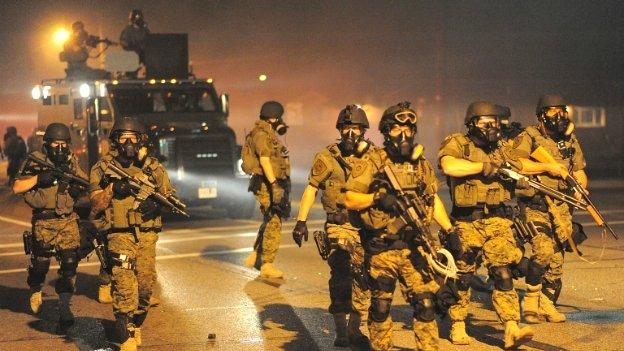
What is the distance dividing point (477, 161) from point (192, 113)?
43.5 ft

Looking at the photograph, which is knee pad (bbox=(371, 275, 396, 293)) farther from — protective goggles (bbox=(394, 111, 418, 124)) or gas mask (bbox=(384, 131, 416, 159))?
protective goggles (bbox=(394, 111, 418, 124))

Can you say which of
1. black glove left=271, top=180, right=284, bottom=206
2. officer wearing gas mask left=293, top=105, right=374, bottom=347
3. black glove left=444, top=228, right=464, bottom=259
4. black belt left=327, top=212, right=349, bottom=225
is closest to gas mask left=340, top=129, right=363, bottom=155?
officer wearing gas mask left=293, top=105, right=374, bottom=347

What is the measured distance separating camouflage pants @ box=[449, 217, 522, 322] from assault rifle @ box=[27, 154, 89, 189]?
3.38 m

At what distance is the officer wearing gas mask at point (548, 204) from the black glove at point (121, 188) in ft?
10.6

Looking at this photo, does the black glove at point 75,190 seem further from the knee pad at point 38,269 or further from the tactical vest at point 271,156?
the tactical vest at point 271,156

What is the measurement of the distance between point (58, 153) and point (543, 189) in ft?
13.8

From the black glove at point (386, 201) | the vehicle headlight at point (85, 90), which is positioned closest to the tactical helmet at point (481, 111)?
the black glove at point (386, 201)

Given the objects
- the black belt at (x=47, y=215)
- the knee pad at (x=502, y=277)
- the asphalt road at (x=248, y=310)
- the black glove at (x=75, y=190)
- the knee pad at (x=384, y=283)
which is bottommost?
the asphalt road at (x=248, y=310)

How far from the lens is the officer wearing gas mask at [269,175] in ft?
40.8

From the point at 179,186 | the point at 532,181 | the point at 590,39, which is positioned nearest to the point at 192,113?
the point at 179,186

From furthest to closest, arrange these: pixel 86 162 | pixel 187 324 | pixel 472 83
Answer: pixel 472 83
pixel 86 162
pixel 187 324

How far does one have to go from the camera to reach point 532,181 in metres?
9.20

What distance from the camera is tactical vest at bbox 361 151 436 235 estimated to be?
746cm

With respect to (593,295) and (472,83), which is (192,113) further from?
(472,83)
